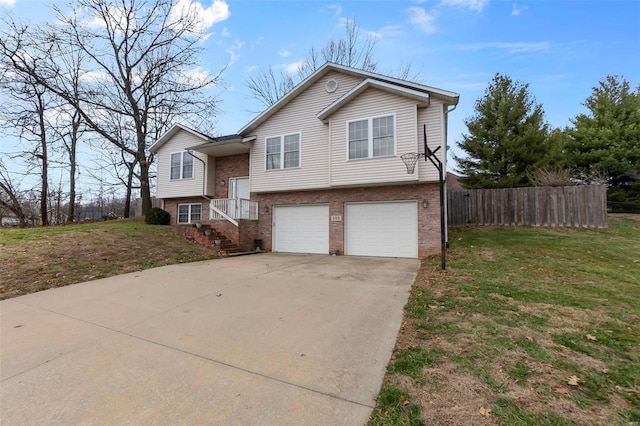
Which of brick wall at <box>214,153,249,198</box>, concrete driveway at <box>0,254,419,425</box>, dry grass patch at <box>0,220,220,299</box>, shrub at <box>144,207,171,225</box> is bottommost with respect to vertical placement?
concrete driveway at <box>0,254,419,425</box>

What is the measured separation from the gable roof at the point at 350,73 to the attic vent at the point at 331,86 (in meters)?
0.51

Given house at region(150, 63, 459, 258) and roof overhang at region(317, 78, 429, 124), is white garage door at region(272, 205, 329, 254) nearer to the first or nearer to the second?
house at region(150, 63, 459, 258)

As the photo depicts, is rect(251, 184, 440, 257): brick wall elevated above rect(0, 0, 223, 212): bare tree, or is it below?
below

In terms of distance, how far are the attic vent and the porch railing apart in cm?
596

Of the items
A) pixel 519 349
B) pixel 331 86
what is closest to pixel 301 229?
pixel 331 86

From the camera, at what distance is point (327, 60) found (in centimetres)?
2183

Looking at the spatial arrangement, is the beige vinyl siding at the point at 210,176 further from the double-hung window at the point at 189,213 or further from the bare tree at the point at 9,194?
the bare tree at the point at 9,194

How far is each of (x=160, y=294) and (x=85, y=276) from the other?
3.05 meters

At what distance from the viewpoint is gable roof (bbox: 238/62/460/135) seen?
9891mm

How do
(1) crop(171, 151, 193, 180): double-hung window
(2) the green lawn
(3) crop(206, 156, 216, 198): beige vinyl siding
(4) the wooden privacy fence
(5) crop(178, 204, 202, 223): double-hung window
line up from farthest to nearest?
1. (5) crop(178, 204, 202, 223): double-hung window
2. (1) crop(171, 151, 193, 180): double-hung window
3. (3) crop(206, 156, 216, 198): beige vinyl siding
4. (4) the wooden privacy fence
5. (2) the green lawn

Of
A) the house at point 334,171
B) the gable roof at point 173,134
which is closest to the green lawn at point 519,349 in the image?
the house at point 334,171

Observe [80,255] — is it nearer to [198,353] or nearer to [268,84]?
[198,353]

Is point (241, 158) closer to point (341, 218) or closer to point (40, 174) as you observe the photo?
point (341, 218)

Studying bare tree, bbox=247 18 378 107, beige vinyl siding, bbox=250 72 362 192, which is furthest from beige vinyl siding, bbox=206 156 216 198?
bare tree, bbox=247 18 378 107
